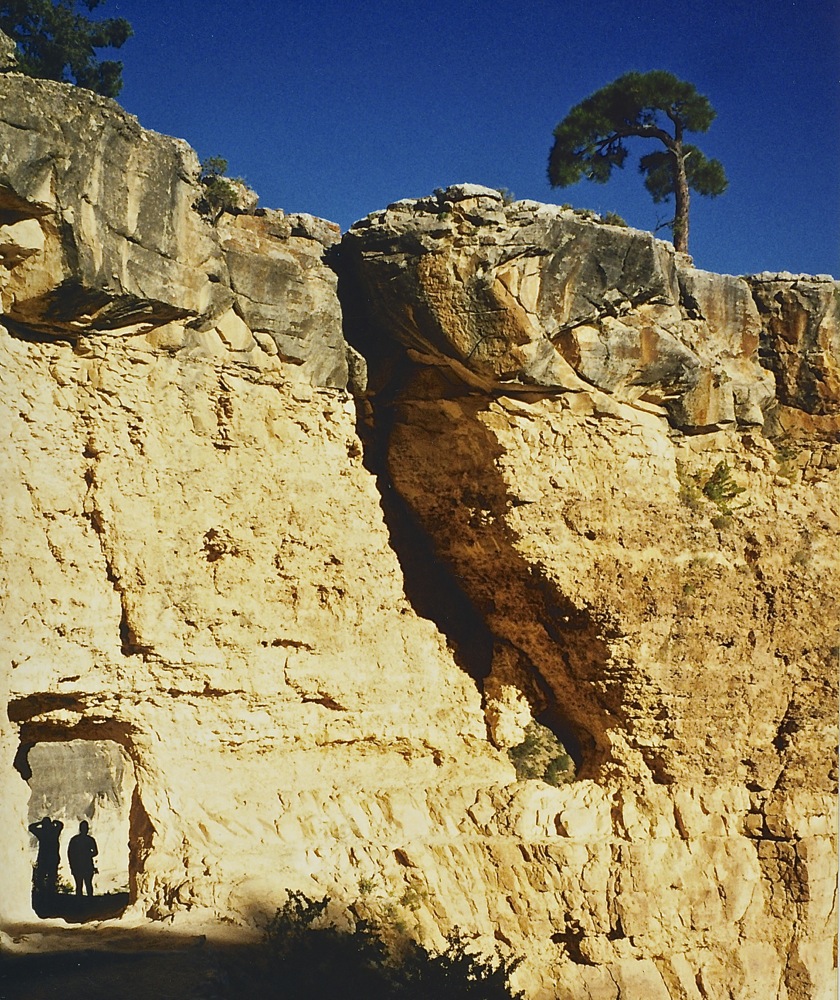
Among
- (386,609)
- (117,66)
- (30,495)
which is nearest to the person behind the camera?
(30,495)

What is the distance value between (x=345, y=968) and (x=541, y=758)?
5.34 metres

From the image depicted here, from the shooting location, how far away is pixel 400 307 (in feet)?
42.0

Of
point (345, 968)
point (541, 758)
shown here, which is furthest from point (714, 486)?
point (345, 968)

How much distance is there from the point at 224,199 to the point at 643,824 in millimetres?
8880

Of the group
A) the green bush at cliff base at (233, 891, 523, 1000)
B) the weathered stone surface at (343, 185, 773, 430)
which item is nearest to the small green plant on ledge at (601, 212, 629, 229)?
the weathered stone surface at (343, 185, 773, 430)

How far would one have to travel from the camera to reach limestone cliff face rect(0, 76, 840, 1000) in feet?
36.0

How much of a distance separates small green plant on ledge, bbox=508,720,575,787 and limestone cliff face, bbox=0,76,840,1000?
19 cm

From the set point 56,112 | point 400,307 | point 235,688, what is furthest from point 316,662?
point 56,112

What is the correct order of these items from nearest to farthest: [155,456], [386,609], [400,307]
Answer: [155,456]
[400,307]
[386,609]

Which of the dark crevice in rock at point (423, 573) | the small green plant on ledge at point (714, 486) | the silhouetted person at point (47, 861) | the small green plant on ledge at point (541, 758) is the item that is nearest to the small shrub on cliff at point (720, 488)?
the small green plant on ledge at point (714, 486)

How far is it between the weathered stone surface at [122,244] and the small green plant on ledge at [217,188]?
6.4 inches

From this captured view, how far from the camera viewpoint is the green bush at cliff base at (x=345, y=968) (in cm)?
923

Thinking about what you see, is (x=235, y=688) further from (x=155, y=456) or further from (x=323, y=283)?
(x=323, y=283)

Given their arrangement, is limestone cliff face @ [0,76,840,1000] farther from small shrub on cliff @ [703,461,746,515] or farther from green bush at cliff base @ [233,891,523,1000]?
green bush at cliff base @ [233,891,523,1000]
